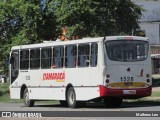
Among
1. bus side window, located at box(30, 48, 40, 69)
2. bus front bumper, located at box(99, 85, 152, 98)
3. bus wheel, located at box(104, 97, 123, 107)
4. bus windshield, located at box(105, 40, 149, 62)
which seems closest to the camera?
bus front bumper, located at box(99, 85, 152, 98)

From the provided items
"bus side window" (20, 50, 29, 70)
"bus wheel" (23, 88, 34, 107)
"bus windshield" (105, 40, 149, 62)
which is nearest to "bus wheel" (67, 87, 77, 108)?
"bus windshield" (105, 40, 149, 62)

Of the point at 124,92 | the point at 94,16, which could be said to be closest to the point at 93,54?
the point at 124,92

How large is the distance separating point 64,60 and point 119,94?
364 centimetres

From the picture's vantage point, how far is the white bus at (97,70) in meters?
23.8

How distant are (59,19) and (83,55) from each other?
1944cm

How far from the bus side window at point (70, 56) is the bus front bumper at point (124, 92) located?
2.42 metres

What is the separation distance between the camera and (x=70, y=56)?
1009 inches

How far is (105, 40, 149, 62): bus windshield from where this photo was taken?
24.0 metres

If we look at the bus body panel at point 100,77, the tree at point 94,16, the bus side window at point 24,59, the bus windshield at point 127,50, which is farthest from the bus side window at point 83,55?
the tree at point 94,16

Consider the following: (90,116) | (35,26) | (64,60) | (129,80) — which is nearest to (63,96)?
(64,60)

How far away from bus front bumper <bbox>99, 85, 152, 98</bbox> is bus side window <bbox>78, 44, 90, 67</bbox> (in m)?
1.64

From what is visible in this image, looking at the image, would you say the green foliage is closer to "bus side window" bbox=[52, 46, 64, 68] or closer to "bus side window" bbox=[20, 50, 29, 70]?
"bus side window" bbox=[20, 50, 29, 70]

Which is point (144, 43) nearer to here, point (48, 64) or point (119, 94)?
point (119, 94)

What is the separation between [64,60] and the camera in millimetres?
26094
